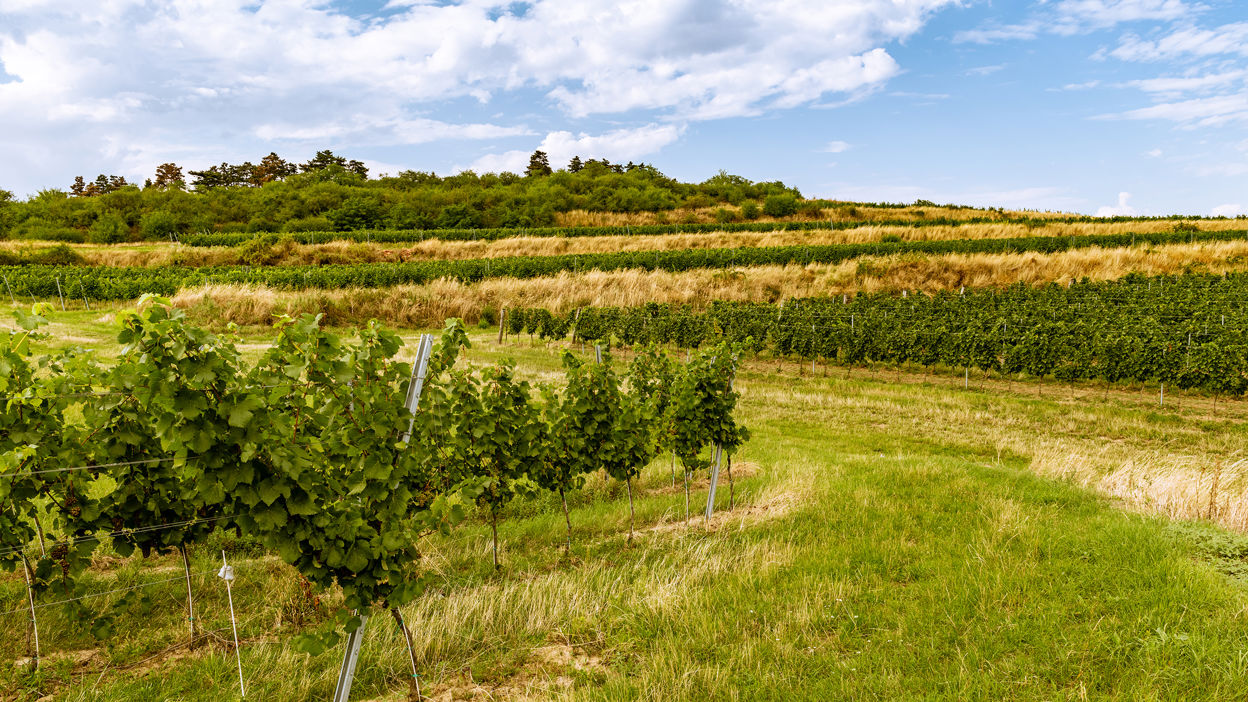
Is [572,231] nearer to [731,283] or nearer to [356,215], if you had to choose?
[356,215]

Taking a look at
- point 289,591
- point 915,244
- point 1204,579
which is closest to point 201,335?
point 289,591

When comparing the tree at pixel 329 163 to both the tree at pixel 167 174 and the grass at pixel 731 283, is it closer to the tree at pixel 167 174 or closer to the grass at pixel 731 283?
the tree at pixel 167 174

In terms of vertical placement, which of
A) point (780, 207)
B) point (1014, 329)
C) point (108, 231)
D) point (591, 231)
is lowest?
point (1014, 329)

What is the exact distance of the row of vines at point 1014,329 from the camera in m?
14.3

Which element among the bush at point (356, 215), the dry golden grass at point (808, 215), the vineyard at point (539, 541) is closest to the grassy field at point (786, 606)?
the vineyard at point (539, 541)

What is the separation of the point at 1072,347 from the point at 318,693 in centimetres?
1695

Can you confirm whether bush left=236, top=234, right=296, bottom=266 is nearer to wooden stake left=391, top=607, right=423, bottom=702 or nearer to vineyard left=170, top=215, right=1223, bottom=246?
vineyard left=170, top=215, right=1223, bottom=246

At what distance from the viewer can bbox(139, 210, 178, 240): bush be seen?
172 ft

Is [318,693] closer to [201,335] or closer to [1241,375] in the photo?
[201,335]

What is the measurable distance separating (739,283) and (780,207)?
34.0m

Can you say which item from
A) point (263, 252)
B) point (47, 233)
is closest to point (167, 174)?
point (47, 233)

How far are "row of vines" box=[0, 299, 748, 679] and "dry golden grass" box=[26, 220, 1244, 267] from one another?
1423 inches

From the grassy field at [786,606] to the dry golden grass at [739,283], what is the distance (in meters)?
22.5

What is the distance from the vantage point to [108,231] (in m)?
52.0
